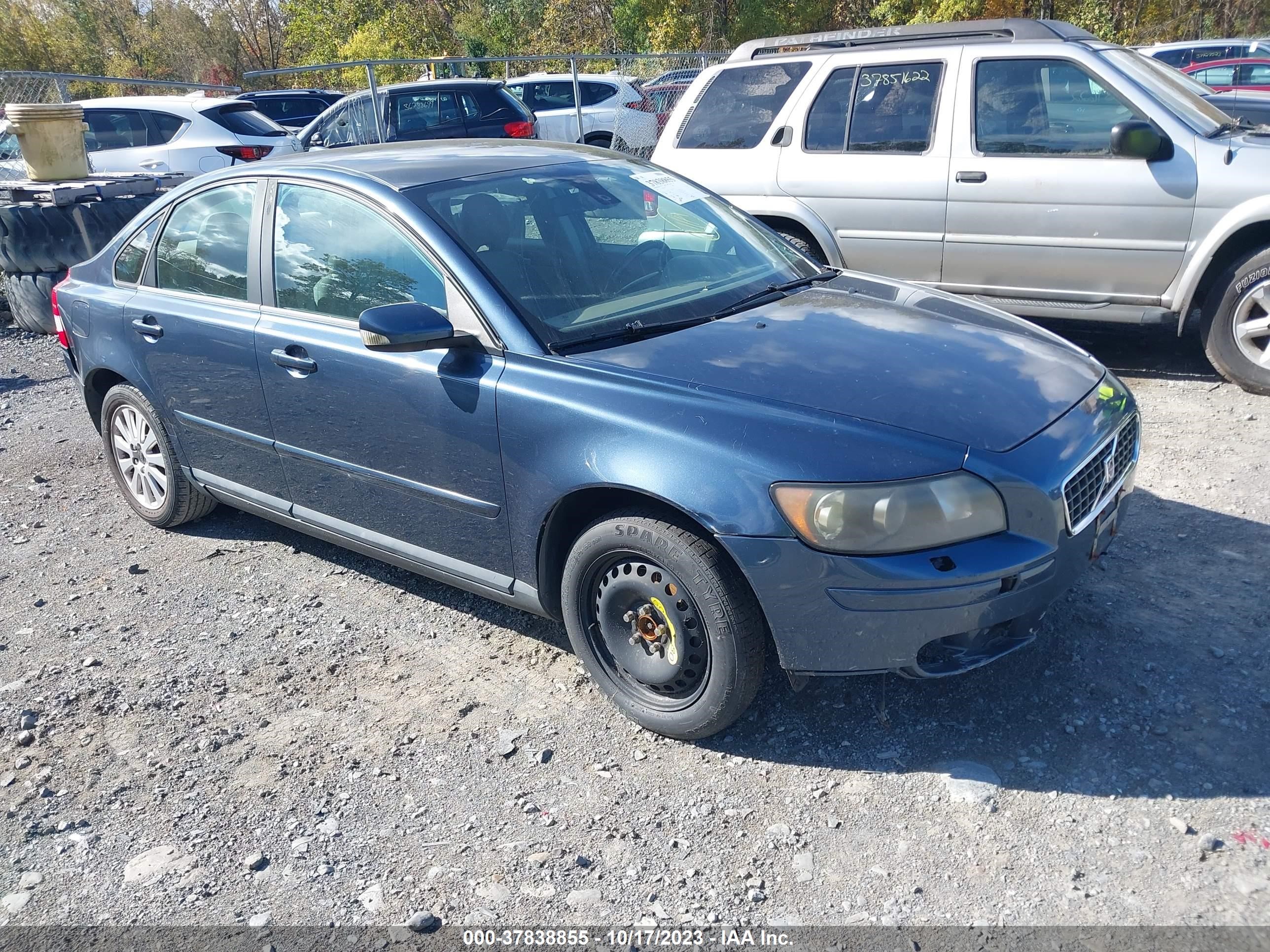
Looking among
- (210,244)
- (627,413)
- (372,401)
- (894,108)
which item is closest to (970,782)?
(627,413)

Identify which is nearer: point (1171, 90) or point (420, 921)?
point (420, 921)

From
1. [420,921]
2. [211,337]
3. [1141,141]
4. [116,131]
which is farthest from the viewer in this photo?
[116,131]

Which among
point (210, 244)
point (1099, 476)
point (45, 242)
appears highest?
point (210, 244)

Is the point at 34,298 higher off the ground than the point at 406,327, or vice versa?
the point at 406,327

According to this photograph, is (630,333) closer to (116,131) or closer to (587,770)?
(587,770)

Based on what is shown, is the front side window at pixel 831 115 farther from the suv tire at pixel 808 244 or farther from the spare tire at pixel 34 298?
the spare tire at pixel 34 298

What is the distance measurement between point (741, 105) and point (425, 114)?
29.9 feet

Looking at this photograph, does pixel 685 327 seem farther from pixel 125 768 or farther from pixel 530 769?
pixel 125 768

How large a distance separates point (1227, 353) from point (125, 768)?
18.8ft

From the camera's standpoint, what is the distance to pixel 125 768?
339 centimetres

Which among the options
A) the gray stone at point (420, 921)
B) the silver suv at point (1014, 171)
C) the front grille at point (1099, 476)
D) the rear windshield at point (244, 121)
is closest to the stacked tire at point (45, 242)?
the rear windshield at point (244, 121)

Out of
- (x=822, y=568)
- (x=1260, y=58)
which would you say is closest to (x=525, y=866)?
(x=822, y=568)

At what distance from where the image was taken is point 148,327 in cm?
464

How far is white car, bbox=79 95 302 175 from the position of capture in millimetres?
13617
